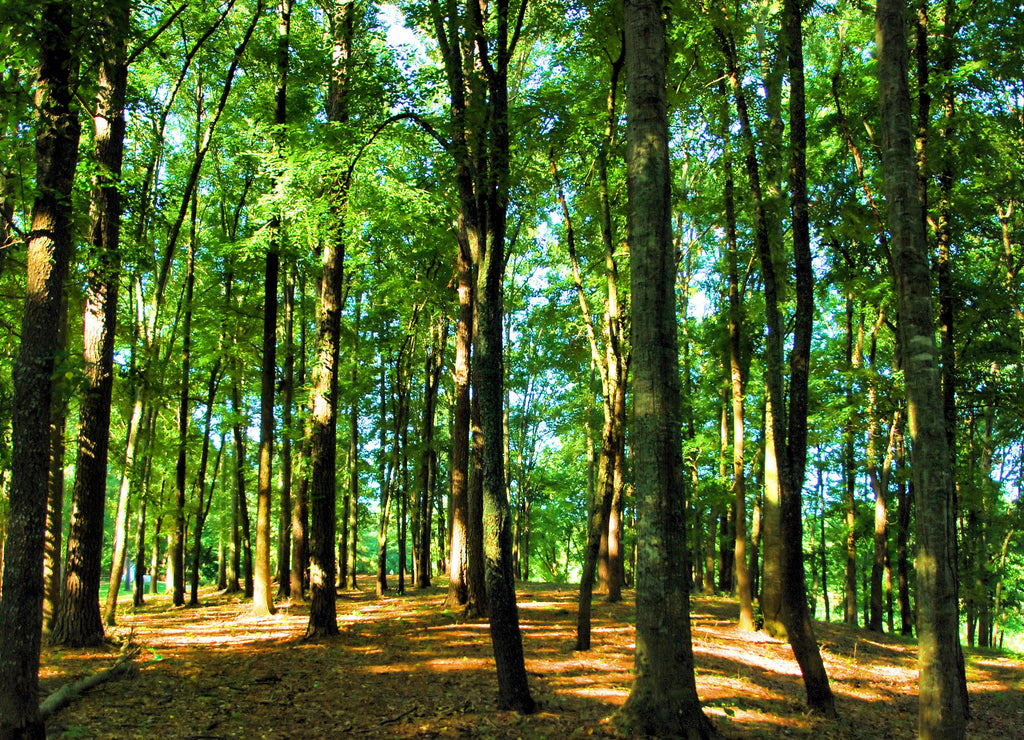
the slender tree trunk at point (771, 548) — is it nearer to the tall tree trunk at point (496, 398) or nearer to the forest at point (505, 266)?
the forest at point (505, 266)

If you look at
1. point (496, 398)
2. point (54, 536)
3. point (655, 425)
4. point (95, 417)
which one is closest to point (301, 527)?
point (54, 536)

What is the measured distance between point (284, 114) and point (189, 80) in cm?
567

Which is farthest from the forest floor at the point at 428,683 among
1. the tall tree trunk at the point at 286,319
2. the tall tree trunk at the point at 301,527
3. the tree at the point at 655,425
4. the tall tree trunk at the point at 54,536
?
the tall tree trunk at the point at 286,319

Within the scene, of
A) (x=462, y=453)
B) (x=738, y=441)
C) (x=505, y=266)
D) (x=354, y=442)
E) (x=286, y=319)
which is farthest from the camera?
(x=354, y=442)

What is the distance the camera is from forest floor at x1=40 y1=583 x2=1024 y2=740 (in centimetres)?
653

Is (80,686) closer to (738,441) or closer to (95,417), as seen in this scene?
(95,417)

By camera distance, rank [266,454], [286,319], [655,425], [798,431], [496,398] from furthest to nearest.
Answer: [286,319]
[266,454]
[798,431]
[496,398]
[655,425]

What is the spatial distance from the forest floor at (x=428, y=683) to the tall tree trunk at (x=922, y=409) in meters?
2.11

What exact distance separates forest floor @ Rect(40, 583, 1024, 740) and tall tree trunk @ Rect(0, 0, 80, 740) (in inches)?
48.1

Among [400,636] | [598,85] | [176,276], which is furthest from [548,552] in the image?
[598,85]

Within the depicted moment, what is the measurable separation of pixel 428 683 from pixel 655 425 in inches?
190

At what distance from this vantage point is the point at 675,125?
14.1 metres

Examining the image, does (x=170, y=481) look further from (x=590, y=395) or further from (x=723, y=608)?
(x=723, y=608)

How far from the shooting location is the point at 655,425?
19.0 ft
